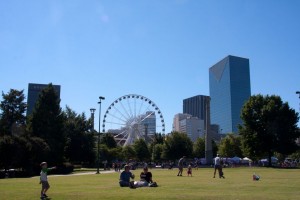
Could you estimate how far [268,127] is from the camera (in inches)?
2785

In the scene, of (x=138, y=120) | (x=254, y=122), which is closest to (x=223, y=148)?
(x=138, y=120)

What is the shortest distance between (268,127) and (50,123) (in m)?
39.1

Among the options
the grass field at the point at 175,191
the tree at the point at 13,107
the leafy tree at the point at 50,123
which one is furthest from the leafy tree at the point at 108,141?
the grass field at the point at 175,191

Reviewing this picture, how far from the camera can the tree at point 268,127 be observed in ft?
230

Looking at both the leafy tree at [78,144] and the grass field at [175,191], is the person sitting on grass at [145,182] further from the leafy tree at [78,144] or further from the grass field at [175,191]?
the leafy tree at [78,144]

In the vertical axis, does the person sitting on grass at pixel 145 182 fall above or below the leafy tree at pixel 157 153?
below

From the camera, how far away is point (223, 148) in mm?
119000

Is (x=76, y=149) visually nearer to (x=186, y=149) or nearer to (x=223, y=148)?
(x=186, y=149)

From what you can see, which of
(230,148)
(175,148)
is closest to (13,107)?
(175,148)

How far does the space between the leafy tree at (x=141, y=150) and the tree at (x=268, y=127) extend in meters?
52.2

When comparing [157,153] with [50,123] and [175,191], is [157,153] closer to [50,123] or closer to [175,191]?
[50,123]

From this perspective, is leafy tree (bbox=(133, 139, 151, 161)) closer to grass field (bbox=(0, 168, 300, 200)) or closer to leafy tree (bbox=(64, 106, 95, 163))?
leafy tree (bbox=(64, 106, 95, 163))

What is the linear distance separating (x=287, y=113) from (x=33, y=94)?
150123 millimetres

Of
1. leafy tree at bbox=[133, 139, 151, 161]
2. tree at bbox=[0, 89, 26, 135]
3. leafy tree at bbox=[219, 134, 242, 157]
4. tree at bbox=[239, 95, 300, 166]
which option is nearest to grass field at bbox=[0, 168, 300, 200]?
tree at bbox=[239, 95, 300, 166]
